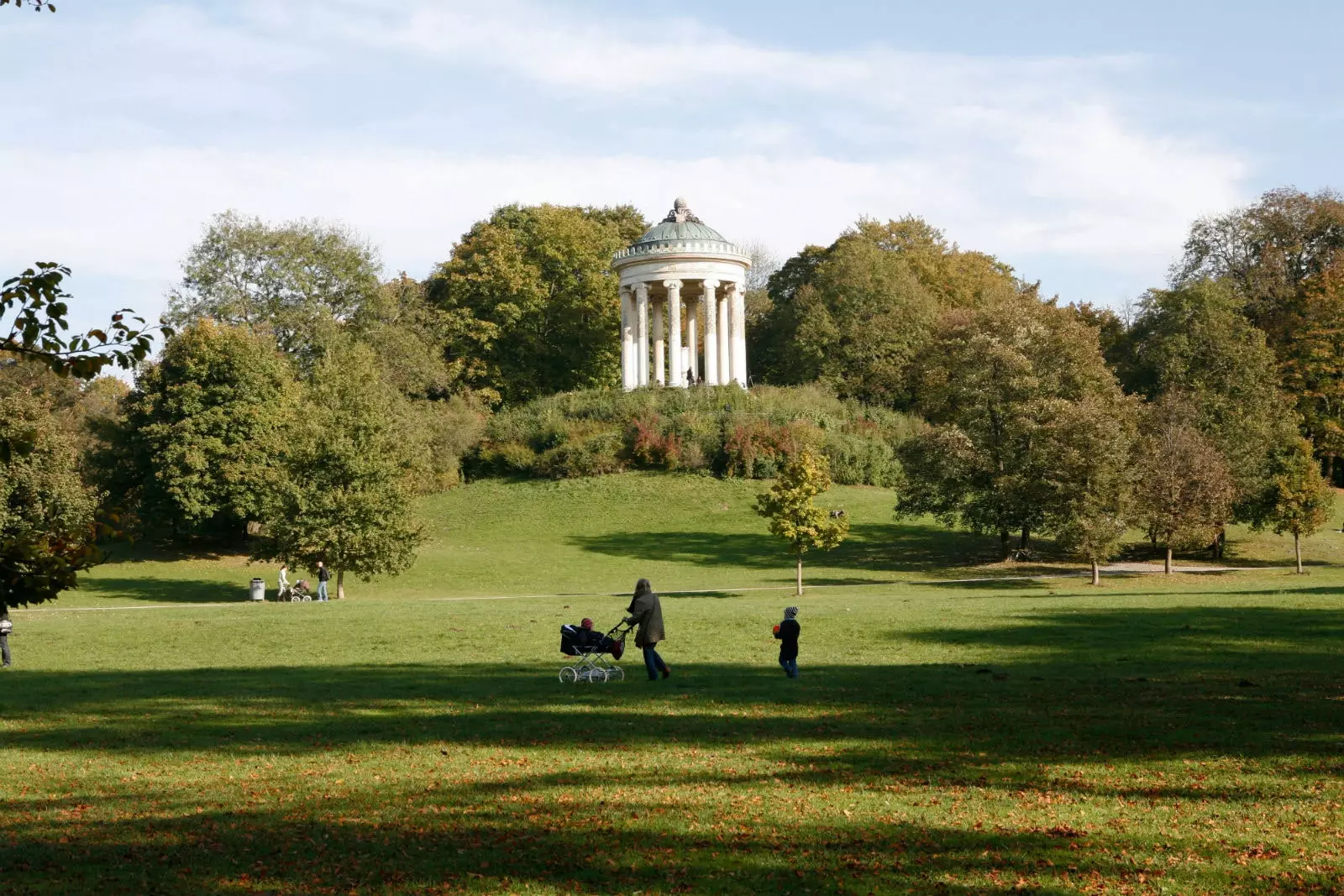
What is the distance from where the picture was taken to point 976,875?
8352 mm

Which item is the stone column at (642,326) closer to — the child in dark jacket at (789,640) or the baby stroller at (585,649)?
the baby stroller at (585,649)

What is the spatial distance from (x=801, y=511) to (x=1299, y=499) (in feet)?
63.1

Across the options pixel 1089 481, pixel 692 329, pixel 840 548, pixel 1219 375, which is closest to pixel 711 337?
pixel 692 329

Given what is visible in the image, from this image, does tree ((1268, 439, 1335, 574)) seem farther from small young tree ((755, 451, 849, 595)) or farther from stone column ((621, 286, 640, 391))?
stone column ((621, 286, 640, 391))

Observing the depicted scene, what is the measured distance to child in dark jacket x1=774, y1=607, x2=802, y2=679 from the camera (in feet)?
59.9

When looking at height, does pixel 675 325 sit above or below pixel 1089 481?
above

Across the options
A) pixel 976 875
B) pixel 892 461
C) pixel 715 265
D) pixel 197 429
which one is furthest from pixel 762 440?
pixel 976 875

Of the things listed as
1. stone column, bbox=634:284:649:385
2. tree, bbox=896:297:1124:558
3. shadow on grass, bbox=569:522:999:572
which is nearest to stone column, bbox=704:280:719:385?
stone column, bbox=634:284:649:385

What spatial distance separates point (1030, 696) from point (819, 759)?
5.08m

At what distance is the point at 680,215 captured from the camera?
76.4 meters

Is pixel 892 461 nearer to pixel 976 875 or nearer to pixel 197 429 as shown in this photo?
pixel 197 429

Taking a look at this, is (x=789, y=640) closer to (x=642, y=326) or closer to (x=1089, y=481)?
(x=1089, y=481)

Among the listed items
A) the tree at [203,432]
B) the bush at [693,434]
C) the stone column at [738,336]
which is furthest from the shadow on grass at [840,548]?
the stone column at [738,336]

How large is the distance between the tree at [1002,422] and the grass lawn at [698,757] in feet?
57.8
